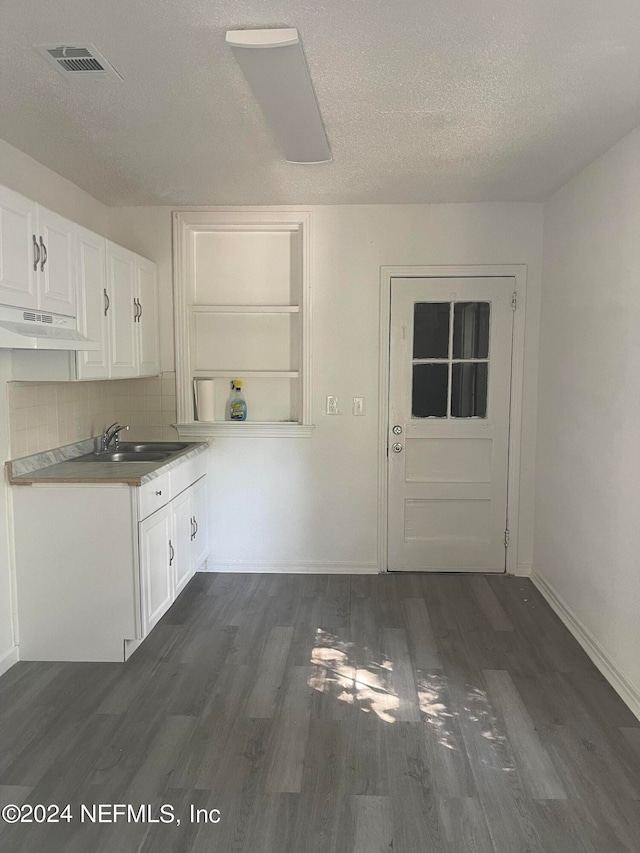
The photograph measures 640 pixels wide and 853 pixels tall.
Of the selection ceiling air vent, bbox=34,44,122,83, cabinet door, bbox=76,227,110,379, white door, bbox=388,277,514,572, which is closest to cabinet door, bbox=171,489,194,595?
cabinet door, bbox=76,227,110,379

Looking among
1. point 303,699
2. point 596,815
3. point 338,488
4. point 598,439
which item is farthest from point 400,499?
point 596,815

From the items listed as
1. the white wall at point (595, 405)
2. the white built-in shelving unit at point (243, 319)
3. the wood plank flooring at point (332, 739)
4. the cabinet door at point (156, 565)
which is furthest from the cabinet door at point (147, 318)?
the white wall at point (595, 405)

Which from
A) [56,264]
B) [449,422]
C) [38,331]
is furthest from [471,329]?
[38,331]

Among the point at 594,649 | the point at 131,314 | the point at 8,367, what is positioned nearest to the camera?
the point at 8,367

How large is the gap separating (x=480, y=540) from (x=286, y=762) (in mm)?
2415

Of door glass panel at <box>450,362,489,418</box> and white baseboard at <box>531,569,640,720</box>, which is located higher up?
door glass panel at <box>450,362,489,418</box>

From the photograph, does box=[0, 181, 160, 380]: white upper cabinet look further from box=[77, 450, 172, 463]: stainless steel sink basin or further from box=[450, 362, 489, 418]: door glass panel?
box=[450, 362, 489, 418]: door glass panel

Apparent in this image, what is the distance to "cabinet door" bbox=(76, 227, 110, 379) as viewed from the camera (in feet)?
10.3

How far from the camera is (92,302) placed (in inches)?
129

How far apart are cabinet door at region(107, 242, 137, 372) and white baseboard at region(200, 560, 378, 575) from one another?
5.05 feet

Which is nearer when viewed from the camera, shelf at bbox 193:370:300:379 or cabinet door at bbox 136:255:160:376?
cabinet door at bbox 136:255:160:376

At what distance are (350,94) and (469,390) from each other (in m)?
2.30

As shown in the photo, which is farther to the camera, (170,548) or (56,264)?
(170,548)

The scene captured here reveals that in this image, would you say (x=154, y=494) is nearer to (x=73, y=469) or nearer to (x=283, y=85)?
(x=73, y=469)
